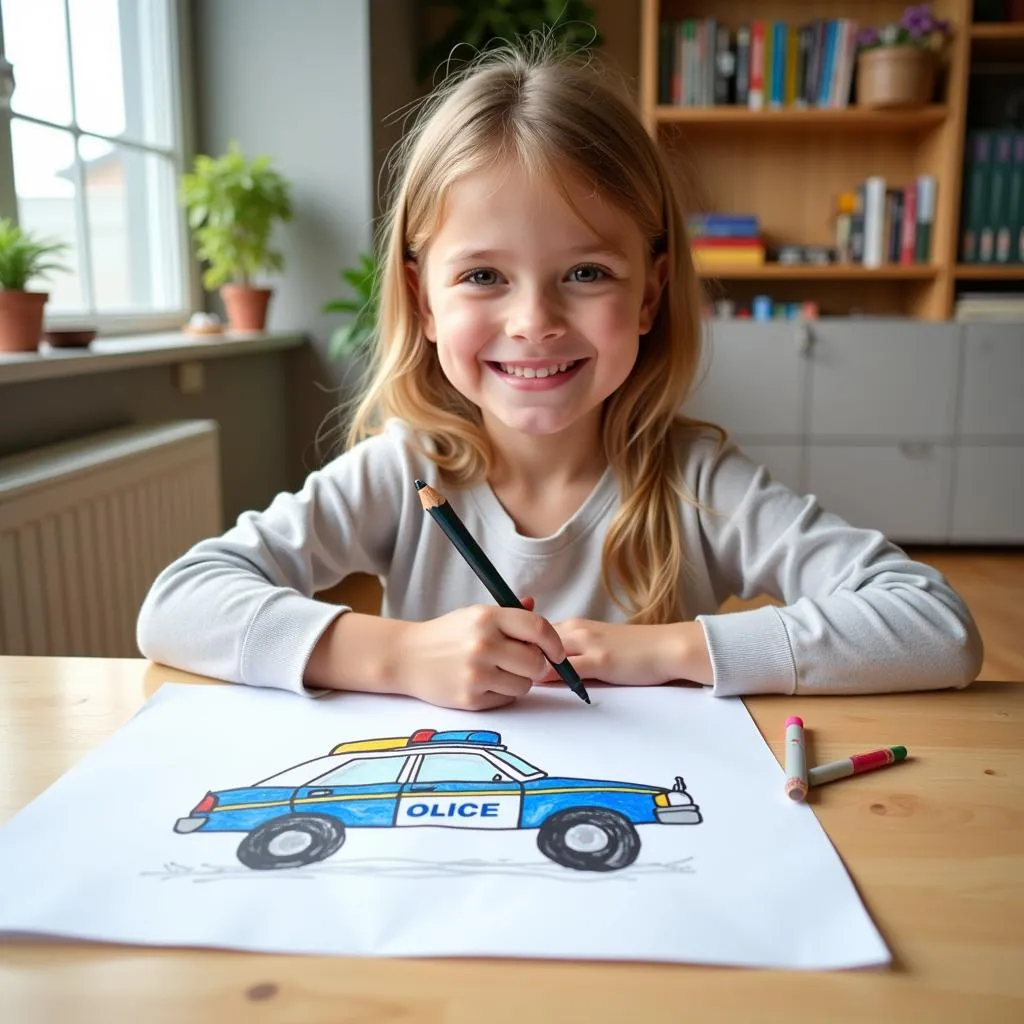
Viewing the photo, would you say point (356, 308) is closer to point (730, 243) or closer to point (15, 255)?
point (15, 255)

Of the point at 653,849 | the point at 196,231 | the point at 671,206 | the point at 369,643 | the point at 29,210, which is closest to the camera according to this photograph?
the point at 653,849

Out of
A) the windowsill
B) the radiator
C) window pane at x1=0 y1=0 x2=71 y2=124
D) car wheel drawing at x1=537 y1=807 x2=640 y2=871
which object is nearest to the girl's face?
car wheel drawing at x1=537 y1=807 x2=640 y2=871

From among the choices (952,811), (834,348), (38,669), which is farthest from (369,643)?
(834,348)

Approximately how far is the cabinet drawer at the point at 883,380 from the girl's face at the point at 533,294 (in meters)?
2.33

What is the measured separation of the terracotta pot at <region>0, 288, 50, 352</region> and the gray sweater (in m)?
0.84

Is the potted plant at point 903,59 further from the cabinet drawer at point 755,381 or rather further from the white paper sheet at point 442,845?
the white paper sheet at point 442,845

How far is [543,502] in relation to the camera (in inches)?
43.1

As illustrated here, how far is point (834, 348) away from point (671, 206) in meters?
2.30

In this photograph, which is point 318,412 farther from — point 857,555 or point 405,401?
point 857,555

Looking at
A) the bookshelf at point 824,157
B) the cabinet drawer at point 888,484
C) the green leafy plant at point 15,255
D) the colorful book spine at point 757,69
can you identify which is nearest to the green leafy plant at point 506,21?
the bookshelf at point 824,157

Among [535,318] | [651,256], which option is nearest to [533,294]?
[535,318]

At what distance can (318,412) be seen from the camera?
118 inches

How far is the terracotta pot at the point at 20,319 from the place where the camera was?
1575 millimetres

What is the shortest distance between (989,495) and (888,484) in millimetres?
319
